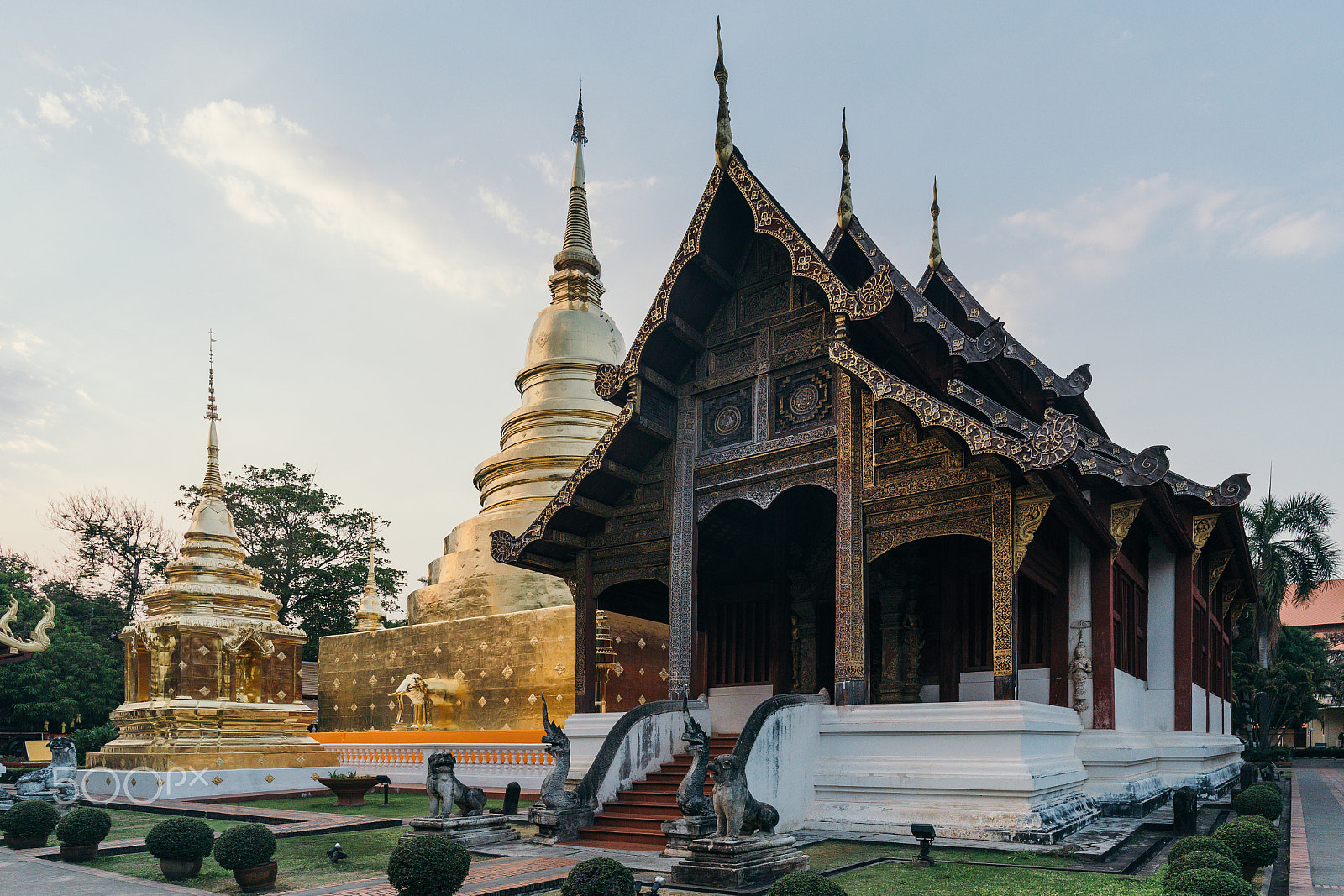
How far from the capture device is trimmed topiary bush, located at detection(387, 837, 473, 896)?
277 inches

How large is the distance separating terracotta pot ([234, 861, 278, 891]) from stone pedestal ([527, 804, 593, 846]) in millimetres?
2933

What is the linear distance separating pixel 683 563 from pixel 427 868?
6323 millimetres

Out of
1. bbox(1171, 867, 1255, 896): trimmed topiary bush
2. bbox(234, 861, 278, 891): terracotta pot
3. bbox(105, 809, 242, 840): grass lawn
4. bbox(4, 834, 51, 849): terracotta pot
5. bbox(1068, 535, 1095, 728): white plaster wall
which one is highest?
bbox(1068, 535, 1095, 728): white plaster wall

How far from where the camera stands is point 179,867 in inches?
354

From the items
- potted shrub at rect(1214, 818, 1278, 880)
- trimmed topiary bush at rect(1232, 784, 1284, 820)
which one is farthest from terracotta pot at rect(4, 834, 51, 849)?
trimmed topiary bush at rect(1232, 784, 1284, 820)

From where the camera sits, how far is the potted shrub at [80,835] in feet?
33.6

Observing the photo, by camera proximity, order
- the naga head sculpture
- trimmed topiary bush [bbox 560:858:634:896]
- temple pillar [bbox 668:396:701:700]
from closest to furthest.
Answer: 1. trimmed topiary bush [bbox 560:858:634:896]
2. the naga head sculpture
3. temple pillar [bbox 668:396:701:700]

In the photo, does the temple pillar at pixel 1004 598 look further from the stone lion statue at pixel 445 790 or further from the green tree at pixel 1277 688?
the green tree at pixel 1277 688

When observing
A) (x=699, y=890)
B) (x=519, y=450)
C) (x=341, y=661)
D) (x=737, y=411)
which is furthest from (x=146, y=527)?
(x=699, y=890)

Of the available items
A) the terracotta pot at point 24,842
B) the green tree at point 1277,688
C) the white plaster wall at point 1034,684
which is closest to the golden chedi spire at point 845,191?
the white plaster wall at point 1034,684

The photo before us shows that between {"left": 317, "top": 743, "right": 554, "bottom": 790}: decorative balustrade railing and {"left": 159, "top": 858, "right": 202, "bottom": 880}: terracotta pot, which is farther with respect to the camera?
{"left": 317, "top": 743, "right": 554, "bottom": 790}: decorative balustrade railing

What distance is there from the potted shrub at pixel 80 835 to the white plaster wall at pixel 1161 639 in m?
13.0

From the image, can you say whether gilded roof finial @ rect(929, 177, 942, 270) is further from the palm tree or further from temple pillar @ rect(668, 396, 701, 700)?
the palm tree

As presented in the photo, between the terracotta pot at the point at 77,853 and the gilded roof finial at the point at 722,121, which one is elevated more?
the gilded roof finial at the point at 722,121
